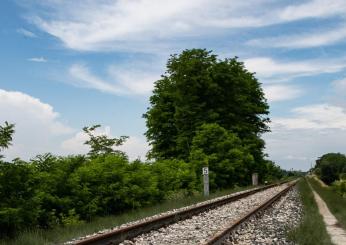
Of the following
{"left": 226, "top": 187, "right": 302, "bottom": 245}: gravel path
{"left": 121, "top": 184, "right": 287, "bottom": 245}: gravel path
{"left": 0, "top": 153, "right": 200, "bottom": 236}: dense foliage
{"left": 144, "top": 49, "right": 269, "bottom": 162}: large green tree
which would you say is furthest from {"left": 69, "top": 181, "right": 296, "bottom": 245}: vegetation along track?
{"left": 144, "top": 49, "right": 269, "bottom": 162}: large green tree

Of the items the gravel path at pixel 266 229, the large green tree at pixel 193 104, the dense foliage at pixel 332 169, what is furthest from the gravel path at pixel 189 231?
the dense foliage at pixel 332 169

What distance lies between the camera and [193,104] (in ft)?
178

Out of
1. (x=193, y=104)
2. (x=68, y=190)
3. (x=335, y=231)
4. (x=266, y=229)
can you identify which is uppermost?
(x=193, y=104)

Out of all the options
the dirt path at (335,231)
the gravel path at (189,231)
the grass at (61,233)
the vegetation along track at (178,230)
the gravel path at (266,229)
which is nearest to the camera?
the vegetation along track at (178,230)

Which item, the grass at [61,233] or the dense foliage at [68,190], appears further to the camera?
the dense foliage at [68,190]

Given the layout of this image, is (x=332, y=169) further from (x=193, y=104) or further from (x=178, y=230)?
(x=178, y=230)

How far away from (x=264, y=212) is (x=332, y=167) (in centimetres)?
14044

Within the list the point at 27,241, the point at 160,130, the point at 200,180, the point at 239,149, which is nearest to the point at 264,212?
the point at 27,241

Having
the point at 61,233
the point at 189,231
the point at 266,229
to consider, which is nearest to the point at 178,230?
the point at 189,231

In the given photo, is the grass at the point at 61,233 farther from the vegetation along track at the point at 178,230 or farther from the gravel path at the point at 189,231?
the gravel path at the point at 189,231

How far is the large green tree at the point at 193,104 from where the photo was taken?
177ft

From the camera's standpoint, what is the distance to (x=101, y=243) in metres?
10.9

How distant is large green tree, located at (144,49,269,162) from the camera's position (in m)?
54.0

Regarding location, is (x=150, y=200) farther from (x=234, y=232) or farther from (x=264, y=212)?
(x=234, y=232)
